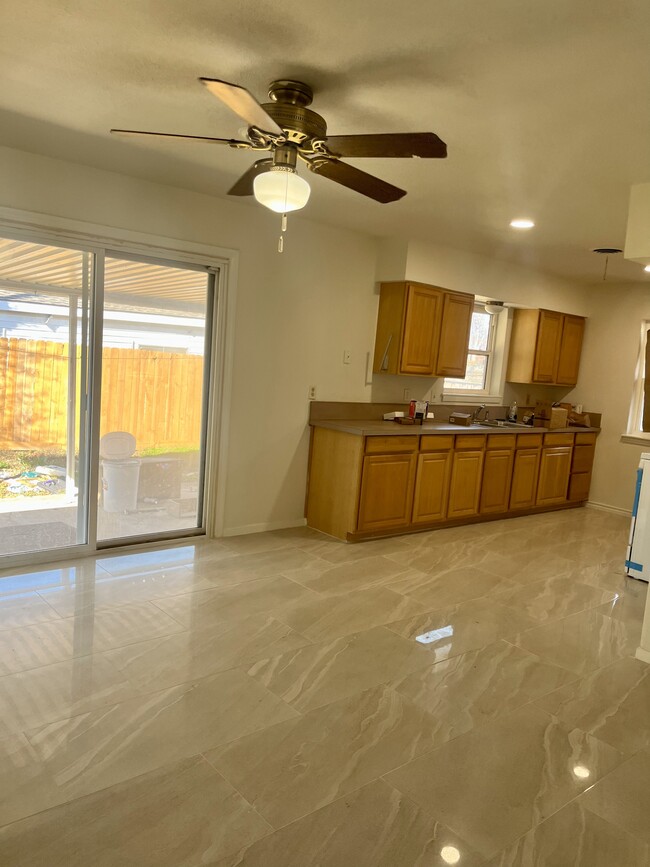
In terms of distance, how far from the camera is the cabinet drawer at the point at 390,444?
4.71m

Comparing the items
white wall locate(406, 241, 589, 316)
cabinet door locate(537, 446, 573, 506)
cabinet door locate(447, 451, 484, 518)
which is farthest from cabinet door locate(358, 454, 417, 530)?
cabinet door locate(537, 446, 573, 506)

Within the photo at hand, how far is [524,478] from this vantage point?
6.05m

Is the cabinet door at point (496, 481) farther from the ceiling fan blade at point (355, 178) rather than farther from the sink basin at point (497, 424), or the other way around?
the ceiling fan blade at point (355, 178)

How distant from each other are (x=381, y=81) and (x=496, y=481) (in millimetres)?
4108

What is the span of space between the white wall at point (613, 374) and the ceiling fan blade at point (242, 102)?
536 cm

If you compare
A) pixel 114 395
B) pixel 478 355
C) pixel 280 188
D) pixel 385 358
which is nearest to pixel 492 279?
pixel 478 355

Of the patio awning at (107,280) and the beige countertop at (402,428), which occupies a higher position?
the patio awning at (107,280)

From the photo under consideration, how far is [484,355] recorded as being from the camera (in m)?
6.57

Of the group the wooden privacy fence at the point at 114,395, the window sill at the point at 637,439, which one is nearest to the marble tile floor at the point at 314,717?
the wooden privacy fence at the point at 114,395

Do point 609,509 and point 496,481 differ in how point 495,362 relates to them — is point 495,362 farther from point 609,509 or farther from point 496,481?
point 609,509

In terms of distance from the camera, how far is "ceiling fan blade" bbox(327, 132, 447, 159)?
204 cm

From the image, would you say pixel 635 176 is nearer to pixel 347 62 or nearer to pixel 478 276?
pixel 347 62

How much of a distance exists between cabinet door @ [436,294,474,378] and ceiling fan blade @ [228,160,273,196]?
3008 mm

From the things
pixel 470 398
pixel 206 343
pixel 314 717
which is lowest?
pixel 314 717
